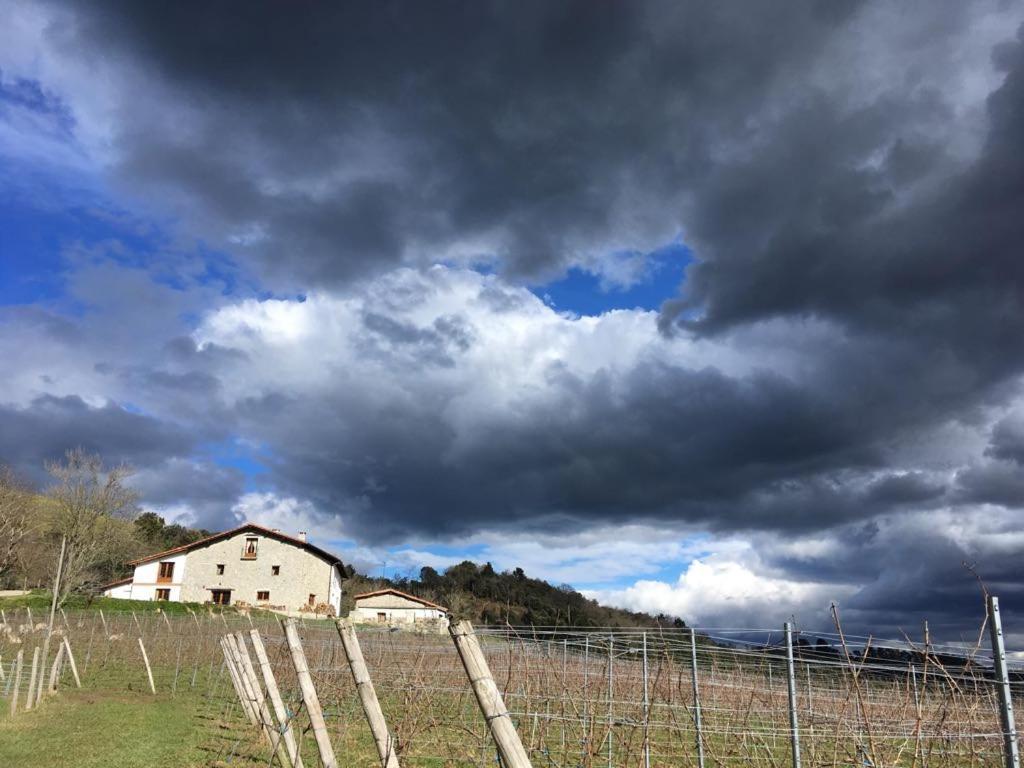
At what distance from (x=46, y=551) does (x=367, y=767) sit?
46.0 metres

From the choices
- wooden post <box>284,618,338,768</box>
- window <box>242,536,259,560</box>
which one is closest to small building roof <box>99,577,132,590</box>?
window <box>242,536,259,560</box>

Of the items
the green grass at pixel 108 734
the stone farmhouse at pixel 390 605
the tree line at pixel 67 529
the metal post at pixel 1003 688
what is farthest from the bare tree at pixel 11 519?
the metal post at pixel 1003 688

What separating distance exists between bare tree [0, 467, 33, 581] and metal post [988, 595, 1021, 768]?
45843 millimetres

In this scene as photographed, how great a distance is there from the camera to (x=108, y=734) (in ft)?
36.5

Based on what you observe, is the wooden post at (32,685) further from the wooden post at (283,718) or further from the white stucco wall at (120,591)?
the white stucco wall at (120,591)

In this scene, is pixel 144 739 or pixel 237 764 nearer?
pixel 237 764

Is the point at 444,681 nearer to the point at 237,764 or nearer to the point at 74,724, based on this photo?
the point at 74,724

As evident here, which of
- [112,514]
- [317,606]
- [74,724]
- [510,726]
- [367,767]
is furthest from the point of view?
[317,606]

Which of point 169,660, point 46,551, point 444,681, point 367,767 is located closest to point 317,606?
point 46,551

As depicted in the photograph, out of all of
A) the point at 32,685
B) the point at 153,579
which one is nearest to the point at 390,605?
the point at 153,579

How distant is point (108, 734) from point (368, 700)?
8426 mm

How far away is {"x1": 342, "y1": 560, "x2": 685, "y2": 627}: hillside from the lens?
49406 millimetres

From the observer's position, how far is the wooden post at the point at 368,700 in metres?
5.15

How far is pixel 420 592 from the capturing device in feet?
221
